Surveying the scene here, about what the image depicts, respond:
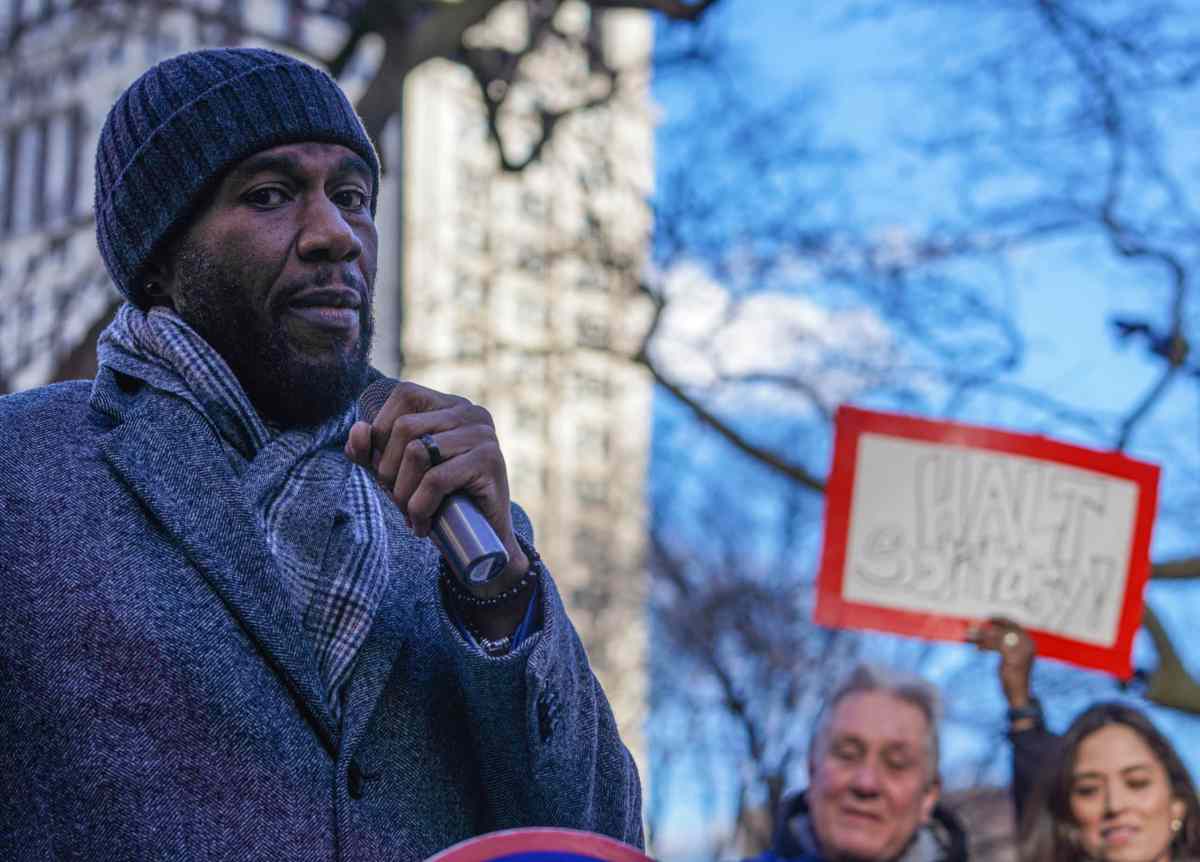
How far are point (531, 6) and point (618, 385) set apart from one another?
3.45m

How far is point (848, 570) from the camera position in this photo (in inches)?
222

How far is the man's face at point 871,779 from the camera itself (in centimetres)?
442

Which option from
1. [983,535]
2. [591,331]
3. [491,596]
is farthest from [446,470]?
[591,331]

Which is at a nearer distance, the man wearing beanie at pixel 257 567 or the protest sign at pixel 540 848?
the protest sign at pixel 540 848

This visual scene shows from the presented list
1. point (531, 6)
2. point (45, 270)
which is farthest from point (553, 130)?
point (45, 270)

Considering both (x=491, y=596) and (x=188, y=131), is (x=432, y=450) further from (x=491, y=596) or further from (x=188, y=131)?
(x=188, y=131)

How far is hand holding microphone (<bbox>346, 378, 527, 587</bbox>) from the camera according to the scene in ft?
6.04

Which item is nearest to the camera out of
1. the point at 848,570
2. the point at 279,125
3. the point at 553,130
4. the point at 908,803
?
the point at 279,125

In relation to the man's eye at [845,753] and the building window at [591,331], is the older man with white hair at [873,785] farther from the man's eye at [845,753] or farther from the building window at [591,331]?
the building window at [591,331]

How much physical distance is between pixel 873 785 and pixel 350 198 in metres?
2.64

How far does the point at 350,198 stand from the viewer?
221cm

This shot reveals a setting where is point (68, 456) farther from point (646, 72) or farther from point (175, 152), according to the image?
point (646, 72)

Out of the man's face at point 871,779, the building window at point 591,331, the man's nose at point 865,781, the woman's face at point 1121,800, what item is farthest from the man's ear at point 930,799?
the building window at point 591,331

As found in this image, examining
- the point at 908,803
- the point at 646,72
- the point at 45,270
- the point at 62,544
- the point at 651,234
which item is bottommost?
the point at 908,803
